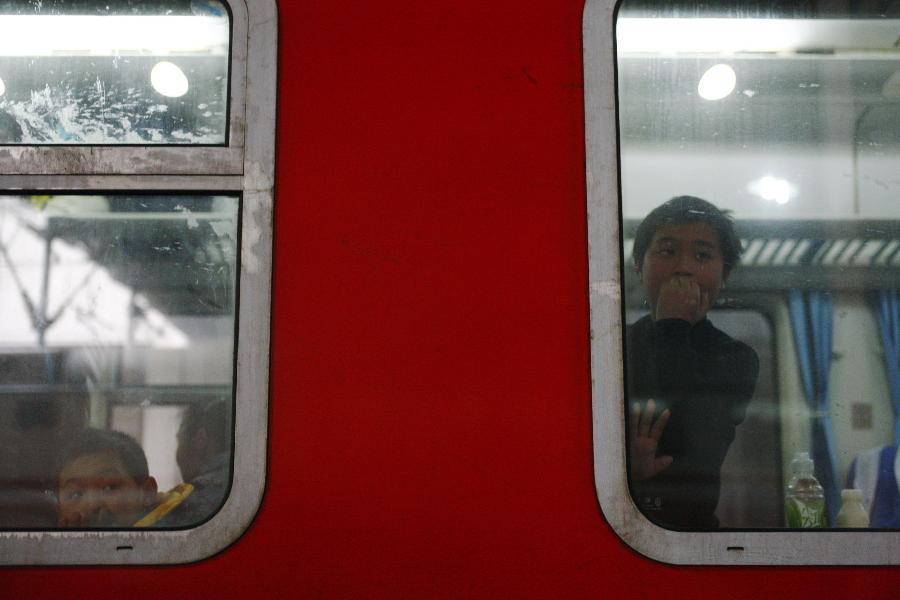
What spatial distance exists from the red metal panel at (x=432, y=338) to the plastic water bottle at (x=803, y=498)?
0.32 ft

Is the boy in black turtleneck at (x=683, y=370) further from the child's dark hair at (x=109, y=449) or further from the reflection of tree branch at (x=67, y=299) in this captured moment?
the reflection of tree branch at (x=67, y=299)

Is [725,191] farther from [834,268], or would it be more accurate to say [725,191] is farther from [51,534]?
[51,534]

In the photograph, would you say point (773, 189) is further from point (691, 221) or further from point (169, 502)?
point (169, 502)

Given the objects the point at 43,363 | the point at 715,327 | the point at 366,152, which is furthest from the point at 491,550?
the point at 43,363

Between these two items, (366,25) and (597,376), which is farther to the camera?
(366,25)

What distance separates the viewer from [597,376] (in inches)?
61.9

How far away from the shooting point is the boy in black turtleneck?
5.25ft

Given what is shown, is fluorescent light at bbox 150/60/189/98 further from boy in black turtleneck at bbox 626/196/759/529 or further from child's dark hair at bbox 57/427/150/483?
boy in black turtleneck at bbox 626/196/759/529

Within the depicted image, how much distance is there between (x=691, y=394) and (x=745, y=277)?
0.86ft

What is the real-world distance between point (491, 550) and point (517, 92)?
914 millimetres

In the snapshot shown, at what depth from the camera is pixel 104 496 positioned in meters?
1.61

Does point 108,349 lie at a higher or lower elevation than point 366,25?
lower

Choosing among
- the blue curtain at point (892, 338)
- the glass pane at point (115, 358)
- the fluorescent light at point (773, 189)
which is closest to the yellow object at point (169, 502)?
the glass pane at point (115, 358)

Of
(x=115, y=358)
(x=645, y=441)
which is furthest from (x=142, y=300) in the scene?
(x=645, y=441)
